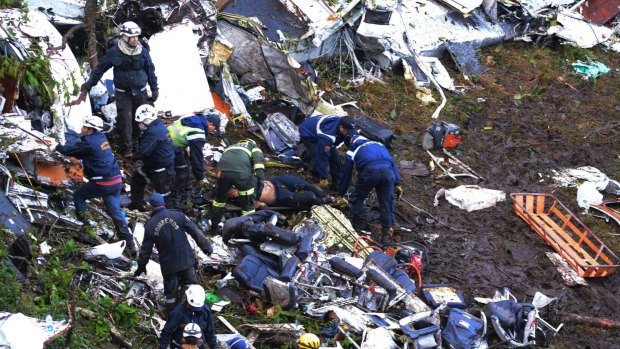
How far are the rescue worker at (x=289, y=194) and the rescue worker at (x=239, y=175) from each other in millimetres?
379

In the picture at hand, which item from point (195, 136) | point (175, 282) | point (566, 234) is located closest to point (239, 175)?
point (195, 136)

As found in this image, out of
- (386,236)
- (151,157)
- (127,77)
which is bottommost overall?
(386,236)

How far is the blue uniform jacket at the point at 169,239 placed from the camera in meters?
7.79

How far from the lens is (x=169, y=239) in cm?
781

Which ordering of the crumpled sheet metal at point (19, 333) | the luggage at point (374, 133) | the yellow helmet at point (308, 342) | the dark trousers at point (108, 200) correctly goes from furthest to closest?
the luggage at point (374, 133), the dark trousers at point (108, 200), the yellow helmet at point (308, 342), the crumpled sheet metal at point (19, 333)

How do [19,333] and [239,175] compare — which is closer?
[19,333]

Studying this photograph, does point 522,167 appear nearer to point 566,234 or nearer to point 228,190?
point 566,234

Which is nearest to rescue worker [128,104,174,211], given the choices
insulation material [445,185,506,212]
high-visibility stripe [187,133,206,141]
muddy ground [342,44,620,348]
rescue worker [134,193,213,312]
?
high-visibility stripe [187,133,206,141]

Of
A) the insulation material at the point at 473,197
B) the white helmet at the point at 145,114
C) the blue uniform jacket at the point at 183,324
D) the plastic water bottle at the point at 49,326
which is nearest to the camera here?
the plastic water bottle at the point at 49,326

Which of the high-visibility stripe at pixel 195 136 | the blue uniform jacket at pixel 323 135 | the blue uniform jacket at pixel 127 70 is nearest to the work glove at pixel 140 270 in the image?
the high-visibility stripe at pixel 195 136

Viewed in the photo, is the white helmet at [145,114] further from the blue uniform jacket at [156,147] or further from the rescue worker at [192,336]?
the rescue worker at [192,336]

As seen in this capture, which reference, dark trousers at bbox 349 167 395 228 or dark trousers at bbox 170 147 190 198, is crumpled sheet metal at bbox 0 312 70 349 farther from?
dark trousers at bbox 349 167 395 228

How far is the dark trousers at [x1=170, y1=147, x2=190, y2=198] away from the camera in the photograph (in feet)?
32.7

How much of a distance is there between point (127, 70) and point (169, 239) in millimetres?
3230
